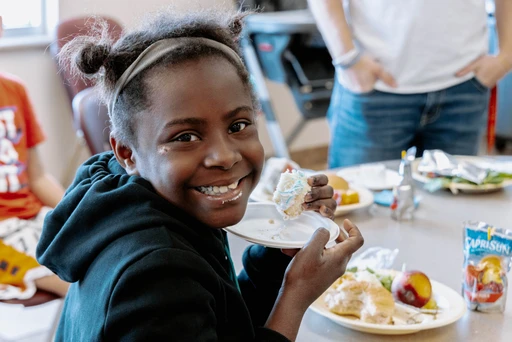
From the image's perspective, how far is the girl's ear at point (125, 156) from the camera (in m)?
1.02

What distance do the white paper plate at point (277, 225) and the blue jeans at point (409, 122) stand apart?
0.75 metres

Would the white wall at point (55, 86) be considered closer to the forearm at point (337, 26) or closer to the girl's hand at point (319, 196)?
the forearm at point (337, 26)

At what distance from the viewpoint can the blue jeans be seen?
6.35 feet

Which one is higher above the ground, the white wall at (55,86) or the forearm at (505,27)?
the forearm at (505,27)

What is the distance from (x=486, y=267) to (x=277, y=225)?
368 mm

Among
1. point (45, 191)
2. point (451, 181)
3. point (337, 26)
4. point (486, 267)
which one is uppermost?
point (337, 26)

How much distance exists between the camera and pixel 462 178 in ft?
5.94

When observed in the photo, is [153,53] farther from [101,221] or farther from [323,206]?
[323,206]

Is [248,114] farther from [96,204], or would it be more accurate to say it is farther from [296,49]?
[296,49]

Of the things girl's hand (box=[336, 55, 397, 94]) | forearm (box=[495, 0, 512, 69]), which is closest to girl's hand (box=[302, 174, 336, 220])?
girl's hand (box=[336, 55, 397, 94])

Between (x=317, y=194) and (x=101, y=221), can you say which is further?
(x=317, y=194)

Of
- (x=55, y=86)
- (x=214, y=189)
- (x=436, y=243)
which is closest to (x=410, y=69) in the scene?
(x=436, y=243)

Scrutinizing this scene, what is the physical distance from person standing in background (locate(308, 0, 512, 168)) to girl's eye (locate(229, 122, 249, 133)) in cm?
99

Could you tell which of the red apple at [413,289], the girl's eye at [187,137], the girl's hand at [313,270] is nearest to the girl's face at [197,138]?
the girl's eye at [187,137]
